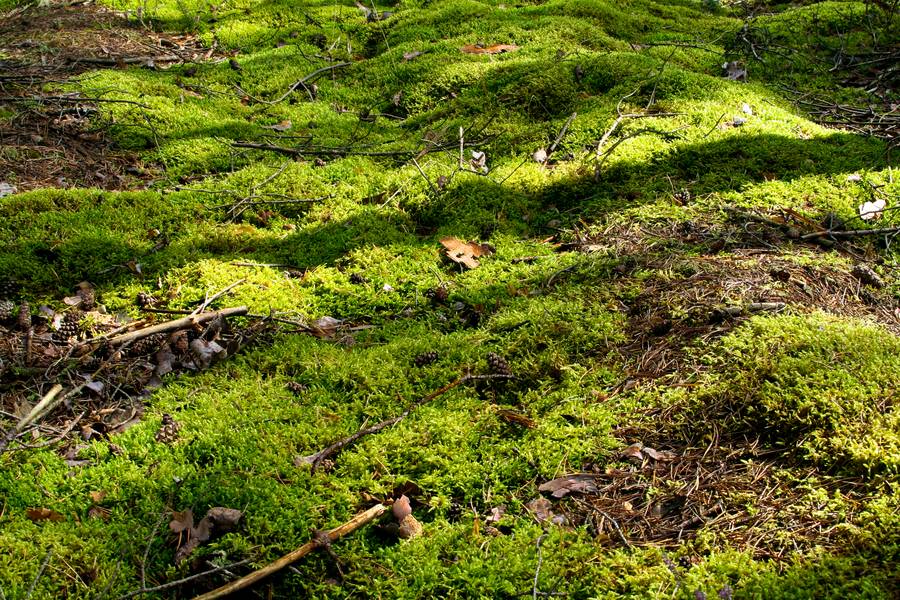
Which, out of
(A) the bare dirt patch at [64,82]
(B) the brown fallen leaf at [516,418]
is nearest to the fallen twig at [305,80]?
(A) the bare dirt patch at [64,82]

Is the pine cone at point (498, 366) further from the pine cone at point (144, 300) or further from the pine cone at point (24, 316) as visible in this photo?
the pine cone at point (24, 316)

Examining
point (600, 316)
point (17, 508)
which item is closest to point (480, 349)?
point (600, 316)

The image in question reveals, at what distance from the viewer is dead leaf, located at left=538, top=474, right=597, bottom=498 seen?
8.96 feet

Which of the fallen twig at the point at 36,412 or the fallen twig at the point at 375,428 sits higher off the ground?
the fallen twig at the point at 36,412

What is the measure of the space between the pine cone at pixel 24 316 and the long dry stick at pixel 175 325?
25.1 inches

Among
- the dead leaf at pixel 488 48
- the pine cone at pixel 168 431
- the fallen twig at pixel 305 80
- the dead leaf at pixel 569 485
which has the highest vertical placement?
the dead leaf at pixel 488 48

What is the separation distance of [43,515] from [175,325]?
50.5 inches

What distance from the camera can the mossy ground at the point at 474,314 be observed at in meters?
2.50

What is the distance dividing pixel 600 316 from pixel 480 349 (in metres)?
0.74

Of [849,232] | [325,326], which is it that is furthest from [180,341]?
[849,232]

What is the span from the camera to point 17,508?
2.78 m

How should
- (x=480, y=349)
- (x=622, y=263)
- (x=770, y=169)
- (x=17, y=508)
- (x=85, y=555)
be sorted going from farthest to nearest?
1. (x=770, y=169)
2. (x=622, y=263)
3. (x=480, y=349)
4. (x=17, y=508)
5. (x=85, y=555)

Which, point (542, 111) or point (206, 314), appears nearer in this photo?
point (206, 314)

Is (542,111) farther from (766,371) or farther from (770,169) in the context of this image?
(766,371)
